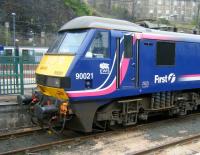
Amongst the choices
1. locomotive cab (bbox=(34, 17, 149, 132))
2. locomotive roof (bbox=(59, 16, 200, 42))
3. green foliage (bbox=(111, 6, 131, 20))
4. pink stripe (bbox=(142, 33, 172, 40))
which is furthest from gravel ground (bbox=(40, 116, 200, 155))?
green foliage (bbox=(111, 6, 131, 20))

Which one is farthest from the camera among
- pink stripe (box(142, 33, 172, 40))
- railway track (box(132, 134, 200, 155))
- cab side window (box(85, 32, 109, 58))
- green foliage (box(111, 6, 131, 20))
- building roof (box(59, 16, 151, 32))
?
green foliage (box(111, 6, 131, 20))

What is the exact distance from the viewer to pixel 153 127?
11445 millimetres

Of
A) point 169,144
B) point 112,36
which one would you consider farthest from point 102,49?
point 169,144

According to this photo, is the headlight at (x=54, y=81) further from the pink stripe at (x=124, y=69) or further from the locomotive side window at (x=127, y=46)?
the locomotive side window at (x=127, y=46)

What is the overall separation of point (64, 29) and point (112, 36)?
1368 mm

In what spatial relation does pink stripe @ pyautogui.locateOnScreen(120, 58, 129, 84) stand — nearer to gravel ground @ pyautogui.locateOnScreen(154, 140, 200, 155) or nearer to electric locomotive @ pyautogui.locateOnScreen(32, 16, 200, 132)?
electric locomotive @ pyautogui.locateOnScreen(32, 16, 200, 132)

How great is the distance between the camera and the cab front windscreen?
938 centimetres

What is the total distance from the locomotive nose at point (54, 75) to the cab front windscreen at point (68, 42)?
23 centimetres

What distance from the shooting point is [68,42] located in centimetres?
976

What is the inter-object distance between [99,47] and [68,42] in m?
0.88

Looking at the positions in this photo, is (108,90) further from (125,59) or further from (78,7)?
(78,7)

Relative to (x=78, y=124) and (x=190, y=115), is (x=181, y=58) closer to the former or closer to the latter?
(x=190, y=115)

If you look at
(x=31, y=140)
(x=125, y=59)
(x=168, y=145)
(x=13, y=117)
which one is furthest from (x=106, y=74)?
(x=13, y=117)

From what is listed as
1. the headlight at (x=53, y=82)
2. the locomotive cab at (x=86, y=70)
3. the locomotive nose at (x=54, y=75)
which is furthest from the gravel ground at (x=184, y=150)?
the headlight at (x=53, y=82)
